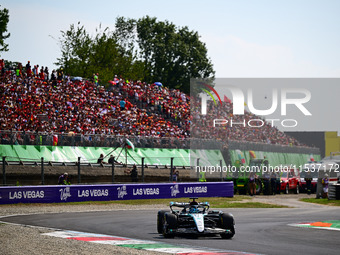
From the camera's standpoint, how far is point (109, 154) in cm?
3284

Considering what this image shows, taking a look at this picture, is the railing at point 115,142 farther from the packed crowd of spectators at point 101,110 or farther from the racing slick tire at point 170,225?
the racing slick tire at point 170,225

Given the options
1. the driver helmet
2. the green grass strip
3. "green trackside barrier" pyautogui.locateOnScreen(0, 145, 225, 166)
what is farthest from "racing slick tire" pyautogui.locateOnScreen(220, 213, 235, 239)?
the green grass strip

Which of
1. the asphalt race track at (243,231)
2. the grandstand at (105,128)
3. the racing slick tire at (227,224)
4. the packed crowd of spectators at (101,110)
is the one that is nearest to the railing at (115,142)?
Result: the grandstand at (105,128)

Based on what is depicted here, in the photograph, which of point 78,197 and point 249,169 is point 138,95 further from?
point 78,197

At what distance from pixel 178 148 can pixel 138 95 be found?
1108 cm

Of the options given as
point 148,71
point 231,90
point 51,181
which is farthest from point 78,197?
point 148,71

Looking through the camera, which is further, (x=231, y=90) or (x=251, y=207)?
(x=231, y=90)

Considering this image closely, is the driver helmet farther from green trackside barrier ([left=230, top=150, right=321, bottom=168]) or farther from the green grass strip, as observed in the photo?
green trackside barrier ([left=230, top=150, right=321, bottom=168])

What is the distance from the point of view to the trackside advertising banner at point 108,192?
2612 centimetres

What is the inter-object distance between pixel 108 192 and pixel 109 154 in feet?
12.5

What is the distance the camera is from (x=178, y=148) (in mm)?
36656

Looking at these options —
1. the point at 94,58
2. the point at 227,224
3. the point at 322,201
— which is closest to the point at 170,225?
the point at 227,224

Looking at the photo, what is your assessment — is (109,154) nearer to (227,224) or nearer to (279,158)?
(279,158)

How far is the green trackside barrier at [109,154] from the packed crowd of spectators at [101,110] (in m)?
1.27
